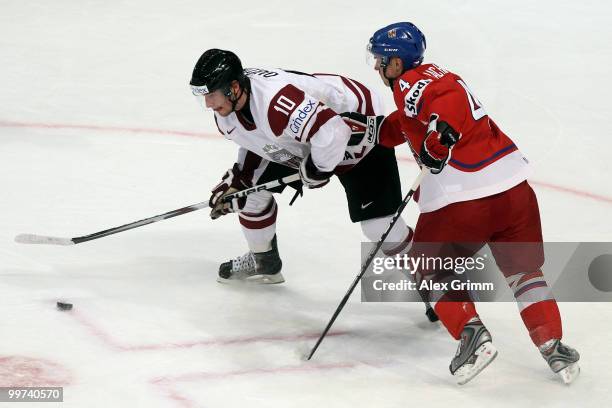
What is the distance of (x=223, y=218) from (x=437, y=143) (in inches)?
69.8

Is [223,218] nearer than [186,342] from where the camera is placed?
No

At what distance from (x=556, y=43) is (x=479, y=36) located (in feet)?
1.65

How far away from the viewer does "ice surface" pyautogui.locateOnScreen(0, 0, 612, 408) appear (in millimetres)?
3104

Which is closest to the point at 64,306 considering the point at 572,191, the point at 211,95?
the point at 211,95

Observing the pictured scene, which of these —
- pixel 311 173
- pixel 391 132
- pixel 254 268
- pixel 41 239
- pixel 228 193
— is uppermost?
pixel 391 132

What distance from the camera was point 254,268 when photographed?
3867 mm

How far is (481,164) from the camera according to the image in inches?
122

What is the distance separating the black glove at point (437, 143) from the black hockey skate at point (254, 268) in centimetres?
103

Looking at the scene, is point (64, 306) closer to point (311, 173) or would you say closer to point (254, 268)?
point (254, 268)

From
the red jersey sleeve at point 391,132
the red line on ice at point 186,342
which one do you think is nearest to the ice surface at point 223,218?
the red line on ice at point 186,342

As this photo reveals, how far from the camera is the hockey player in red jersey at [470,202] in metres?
3.02

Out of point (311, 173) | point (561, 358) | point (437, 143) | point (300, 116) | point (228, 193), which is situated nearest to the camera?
point (437, 143)

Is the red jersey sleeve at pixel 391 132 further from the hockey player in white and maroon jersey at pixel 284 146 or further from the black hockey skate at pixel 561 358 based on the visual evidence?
the black hockey skate at pixel 561 358

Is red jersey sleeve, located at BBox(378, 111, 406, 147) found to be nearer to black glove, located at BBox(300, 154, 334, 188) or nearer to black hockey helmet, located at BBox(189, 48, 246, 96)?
black glove, located at BBox(300, 154, 334, 188)
